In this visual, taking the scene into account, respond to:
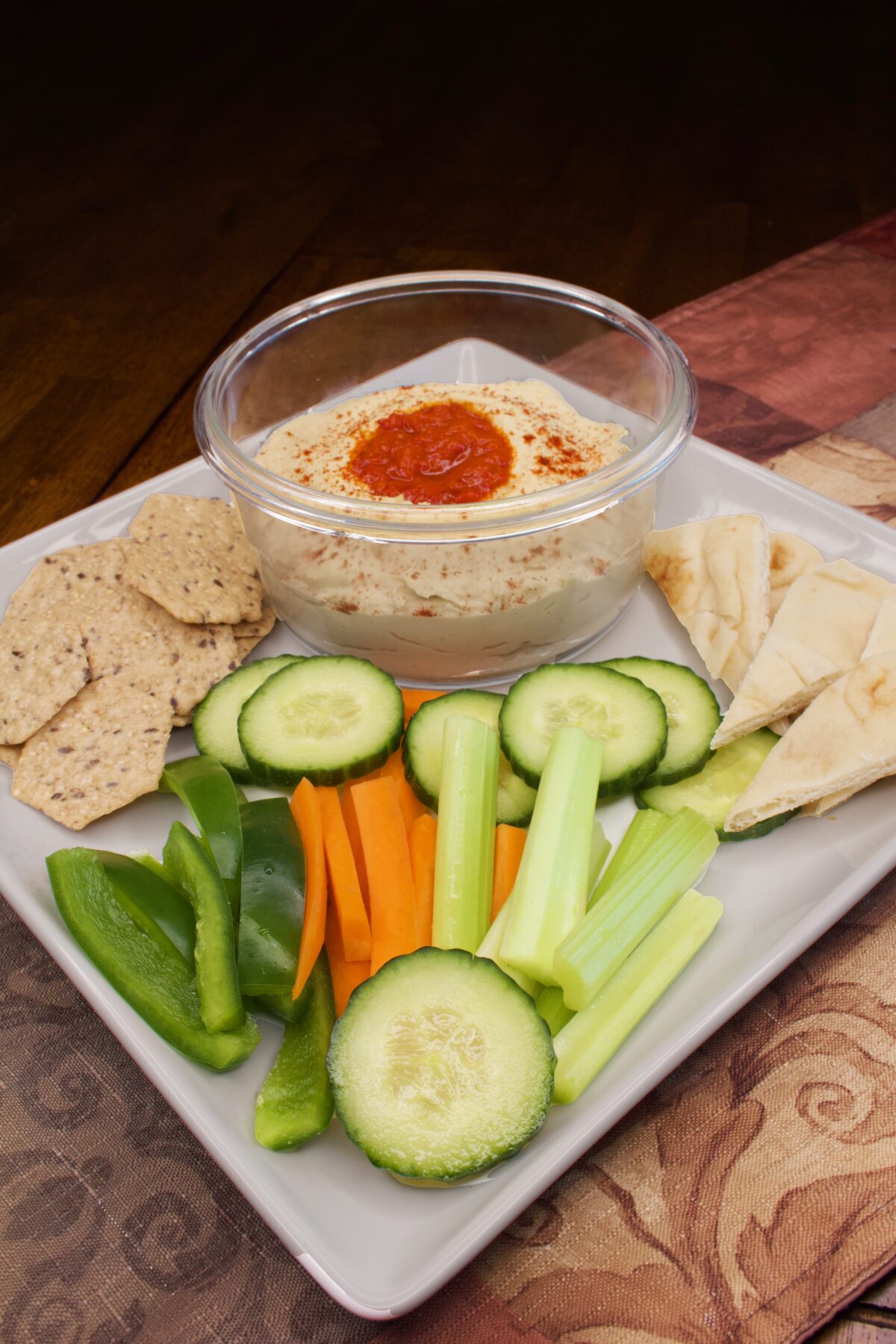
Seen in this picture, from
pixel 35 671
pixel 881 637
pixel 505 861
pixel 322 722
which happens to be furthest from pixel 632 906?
pixel 35 671

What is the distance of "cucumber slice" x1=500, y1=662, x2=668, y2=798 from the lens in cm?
222

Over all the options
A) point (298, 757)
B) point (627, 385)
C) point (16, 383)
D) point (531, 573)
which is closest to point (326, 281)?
point (16, 383)

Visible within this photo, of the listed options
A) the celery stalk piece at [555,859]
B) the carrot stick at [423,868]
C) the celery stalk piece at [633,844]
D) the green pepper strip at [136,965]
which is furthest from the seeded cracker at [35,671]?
the celery stalk piece at [633,844]

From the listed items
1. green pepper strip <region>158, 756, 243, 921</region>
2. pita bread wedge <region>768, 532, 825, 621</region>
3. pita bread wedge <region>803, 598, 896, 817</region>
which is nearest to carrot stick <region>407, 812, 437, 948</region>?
green pepper strip <region>158, 756, 243, 921</region>

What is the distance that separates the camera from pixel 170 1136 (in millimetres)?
1890

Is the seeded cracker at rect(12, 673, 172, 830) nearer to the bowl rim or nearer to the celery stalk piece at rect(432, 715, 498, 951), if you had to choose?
the bowl rim

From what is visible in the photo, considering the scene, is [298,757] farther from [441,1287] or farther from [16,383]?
[16,383]

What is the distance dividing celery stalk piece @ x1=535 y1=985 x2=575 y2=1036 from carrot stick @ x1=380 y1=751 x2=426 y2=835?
48 cm

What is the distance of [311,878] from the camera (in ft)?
6.58

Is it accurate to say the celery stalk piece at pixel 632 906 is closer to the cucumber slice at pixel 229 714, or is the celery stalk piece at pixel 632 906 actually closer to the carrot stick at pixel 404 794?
the carrot stick at pixel 404 794

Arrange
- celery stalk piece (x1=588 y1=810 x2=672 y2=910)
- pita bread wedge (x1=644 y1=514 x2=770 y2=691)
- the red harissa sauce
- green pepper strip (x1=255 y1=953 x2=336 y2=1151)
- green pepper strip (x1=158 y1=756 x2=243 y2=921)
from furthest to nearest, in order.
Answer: the red harissa sauce < pita bread wedge (x1=644 y1=514 x2=770 y2=691) < celery stalk piece (x1=588 y1=810 x2=672 y2=910) < green pepper strip (x1=158 y1=756 x2=243 y2=921) < green pepper strip (x1=255 y1=953 x2=336 y2=1151)

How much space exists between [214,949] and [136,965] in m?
0.16

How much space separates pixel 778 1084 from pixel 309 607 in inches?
59.0

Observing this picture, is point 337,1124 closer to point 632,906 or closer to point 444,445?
point 632,906
